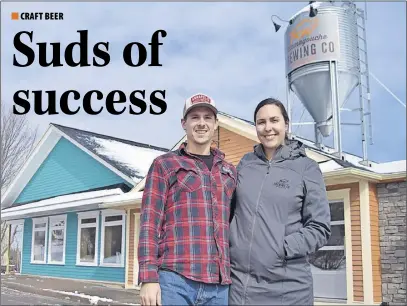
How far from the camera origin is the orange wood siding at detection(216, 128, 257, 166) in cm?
1068

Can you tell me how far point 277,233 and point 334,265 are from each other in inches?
277

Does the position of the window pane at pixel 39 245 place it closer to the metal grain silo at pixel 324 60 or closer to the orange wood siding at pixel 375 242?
the metal grain silo at pixel 324 60

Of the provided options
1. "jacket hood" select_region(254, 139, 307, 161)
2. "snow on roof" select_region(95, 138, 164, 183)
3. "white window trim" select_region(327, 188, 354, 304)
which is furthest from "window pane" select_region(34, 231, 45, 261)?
"jacket hood" select_region(254, 139, 307, 161)

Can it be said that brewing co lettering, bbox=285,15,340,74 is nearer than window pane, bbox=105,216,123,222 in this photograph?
Yes

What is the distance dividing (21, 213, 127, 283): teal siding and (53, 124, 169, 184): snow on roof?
1665 millimetres

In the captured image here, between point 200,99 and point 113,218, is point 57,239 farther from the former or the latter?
point 200,99

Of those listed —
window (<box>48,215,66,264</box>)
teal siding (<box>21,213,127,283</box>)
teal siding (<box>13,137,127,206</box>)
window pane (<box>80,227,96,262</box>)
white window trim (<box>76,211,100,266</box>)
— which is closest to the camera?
teal siding (<box>21,213,127,283</box>)

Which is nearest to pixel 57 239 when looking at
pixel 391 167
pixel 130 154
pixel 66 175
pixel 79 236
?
pixel 79 236

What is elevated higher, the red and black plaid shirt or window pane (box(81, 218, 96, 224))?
window pane (box(81, 218, 96, 224))

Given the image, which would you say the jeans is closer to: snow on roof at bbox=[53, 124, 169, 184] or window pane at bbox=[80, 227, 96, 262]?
snow on roof at bbox=[53, 124, 169, 184]

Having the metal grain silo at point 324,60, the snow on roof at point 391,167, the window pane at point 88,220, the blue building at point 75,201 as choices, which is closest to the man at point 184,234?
the snow on roof at point 391,167

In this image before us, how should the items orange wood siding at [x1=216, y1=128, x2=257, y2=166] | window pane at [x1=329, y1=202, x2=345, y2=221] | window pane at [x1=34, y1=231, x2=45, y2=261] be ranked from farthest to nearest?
window pane at [x1=34, y1=231, x2=45, y2=261] < orange wood siding at [x1=216, y1=128, x2=257, y2=166] < window pane at [x1=329, y1=202, x2=345, y2=221]

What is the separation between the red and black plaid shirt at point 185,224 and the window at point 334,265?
22.4ft

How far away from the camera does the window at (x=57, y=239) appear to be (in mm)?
15625
